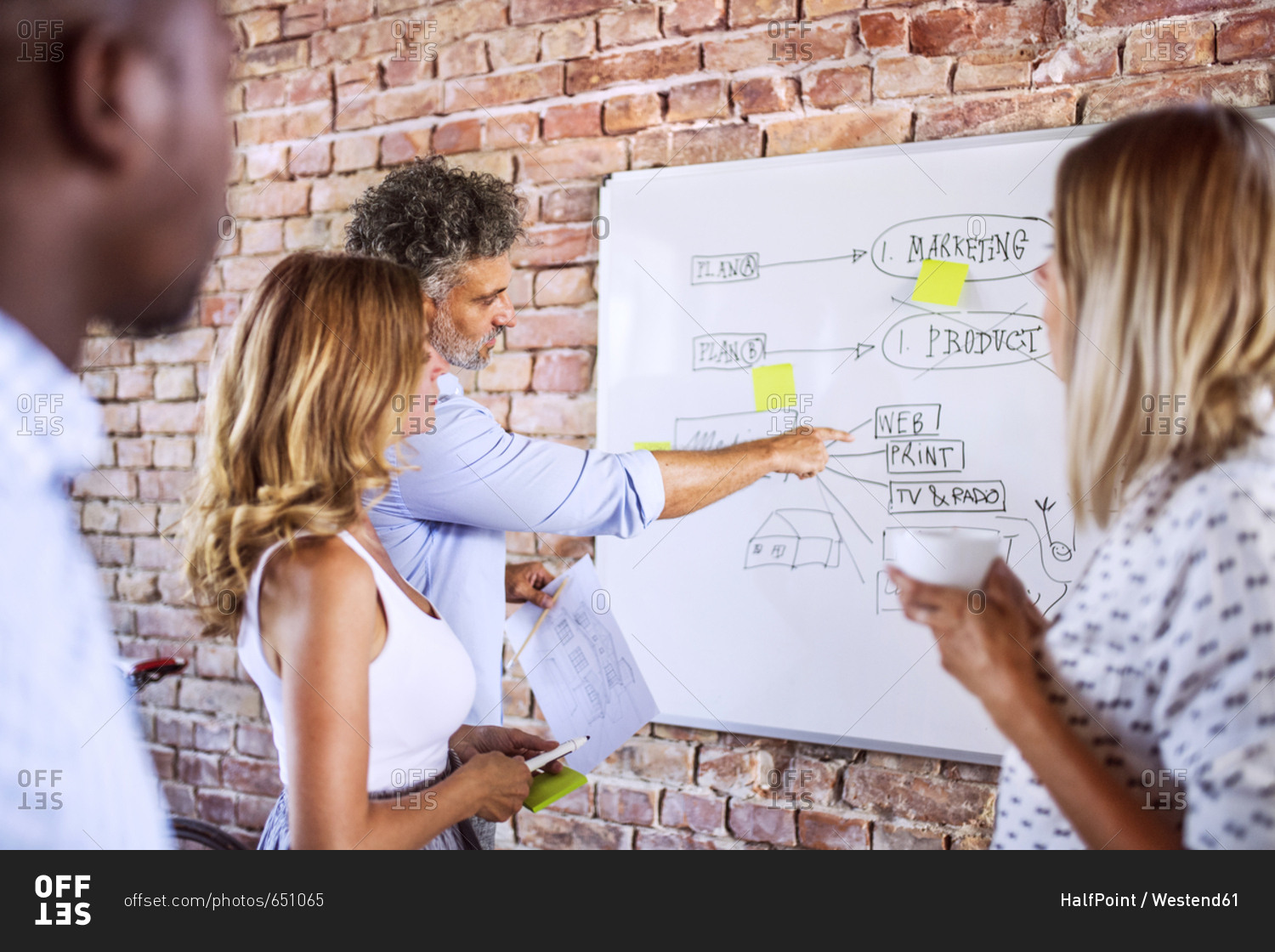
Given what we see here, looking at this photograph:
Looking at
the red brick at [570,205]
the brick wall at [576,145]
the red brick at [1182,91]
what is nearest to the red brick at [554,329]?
the brick wall at [576,145]

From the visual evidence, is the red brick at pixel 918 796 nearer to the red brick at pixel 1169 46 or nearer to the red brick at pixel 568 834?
the red brick at pixel 568 834

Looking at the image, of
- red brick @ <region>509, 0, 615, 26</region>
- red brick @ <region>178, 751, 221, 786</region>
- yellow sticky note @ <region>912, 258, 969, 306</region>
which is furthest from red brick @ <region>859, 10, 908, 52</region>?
red brick @ <region>178, 751, 221, 786</region>

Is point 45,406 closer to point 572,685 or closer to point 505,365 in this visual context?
point 572,685

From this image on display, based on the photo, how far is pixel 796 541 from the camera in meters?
1.38

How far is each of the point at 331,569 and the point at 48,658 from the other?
0.27m

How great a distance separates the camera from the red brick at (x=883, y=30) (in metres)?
1.32

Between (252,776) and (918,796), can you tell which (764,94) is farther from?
(252,776)

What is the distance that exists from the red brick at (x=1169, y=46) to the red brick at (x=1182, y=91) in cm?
1

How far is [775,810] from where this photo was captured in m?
1.43

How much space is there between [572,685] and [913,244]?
83 cm

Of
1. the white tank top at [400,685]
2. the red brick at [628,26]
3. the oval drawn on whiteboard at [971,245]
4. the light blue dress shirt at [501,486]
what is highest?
the red brick at [628,26]

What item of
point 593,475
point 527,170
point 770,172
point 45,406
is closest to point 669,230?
point 770,172
